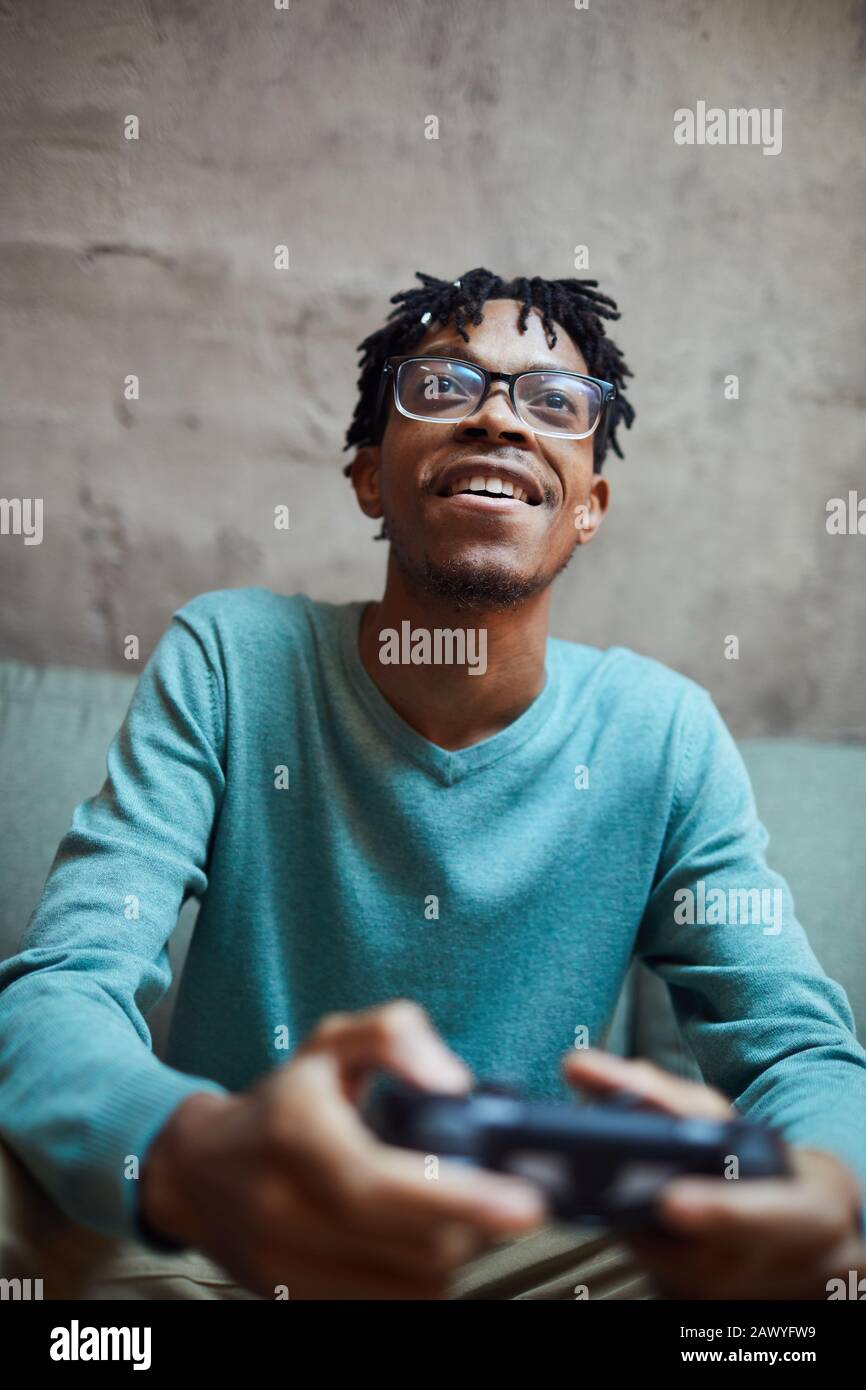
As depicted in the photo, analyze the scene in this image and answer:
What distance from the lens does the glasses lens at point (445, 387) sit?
1.19m

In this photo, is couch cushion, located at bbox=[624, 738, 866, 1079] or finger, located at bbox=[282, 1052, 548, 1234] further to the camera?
couch cushion, located at bbox=[624, 738, 866, 1079]

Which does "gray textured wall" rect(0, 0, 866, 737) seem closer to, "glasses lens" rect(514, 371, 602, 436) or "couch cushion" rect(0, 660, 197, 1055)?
"couch cushion" rect(0, 660, 197, 1055)

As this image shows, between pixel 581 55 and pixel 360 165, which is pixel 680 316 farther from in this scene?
pixel 360 165

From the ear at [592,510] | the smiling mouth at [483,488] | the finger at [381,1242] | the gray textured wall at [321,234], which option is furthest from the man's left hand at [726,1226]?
the gray textured wall at [321,234]

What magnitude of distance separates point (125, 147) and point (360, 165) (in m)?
0.37

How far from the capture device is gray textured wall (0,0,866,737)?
1681 millimetres

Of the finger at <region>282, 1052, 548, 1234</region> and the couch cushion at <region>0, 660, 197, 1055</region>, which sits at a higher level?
the couch cushion at <region>0, 660, 197, 1055</region>

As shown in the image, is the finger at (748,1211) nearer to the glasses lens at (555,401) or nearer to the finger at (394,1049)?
the finger at (394,1049)

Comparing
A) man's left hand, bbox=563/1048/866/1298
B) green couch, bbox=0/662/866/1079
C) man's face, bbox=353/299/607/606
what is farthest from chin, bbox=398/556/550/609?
man's left hand, bbox=563/1048/866/1298

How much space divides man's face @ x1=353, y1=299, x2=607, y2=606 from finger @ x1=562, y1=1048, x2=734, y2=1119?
0.65 meters

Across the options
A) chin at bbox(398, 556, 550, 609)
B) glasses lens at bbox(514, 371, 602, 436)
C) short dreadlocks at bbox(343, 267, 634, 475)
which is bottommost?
chin at bbox(398, 556, 550, 609)

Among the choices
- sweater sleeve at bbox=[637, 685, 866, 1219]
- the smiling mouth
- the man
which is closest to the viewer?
sweater sleeve at bbox=[637, 685, 866, 1219]

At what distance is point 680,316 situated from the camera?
173 centimetres
